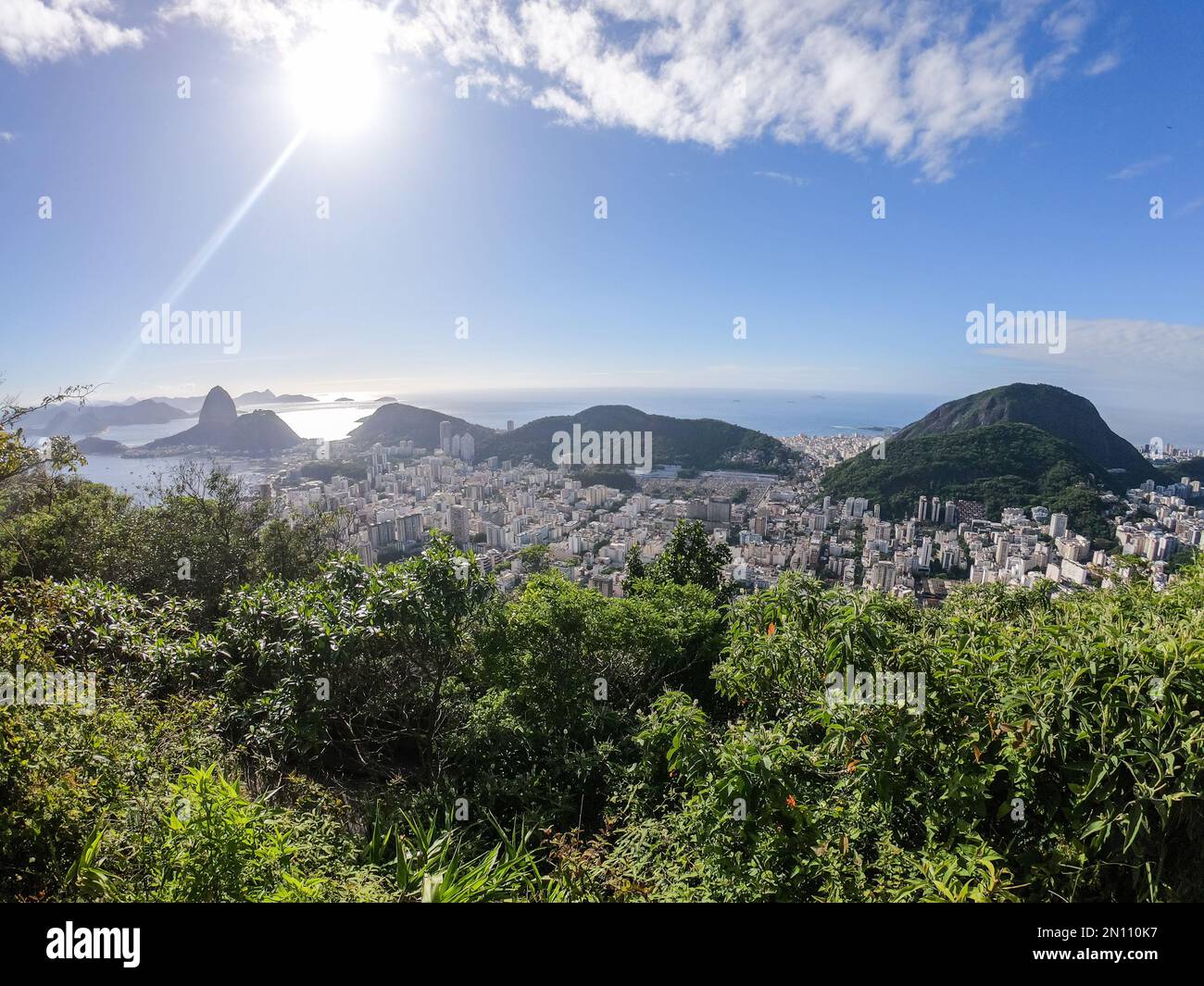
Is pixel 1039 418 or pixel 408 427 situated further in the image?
pixel 408 427

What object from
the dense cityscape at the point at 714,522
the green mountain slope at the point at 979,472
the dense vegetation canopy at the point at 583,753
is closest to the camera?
the dense vegetation canopy at the point at 583,753

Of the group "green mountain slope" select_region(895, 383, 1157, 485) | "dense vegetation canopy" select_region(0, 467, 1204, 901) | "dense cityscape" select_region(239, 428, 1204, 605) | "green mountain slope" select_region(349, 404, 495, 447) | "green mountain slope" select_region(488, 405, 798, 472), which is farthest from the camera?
"green mountain slope" select_region(488, 405, 798, 472)

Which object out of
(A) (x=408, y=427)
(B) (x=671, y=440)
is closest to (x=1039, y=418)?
(B) (x=671, y=440)

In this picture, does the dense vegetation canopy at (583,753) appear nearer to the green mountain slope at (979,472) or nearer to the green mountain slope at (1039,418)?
the green mountain slope at (979,472)

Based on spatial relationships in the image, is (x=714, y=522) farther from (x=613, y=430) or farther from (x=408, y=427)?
(x=408, y=427)

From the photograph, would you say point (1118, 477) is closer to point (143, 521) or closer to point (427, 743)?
point (427, 743)

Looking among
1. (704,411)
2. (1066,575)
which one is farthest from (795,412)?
(1066,575)

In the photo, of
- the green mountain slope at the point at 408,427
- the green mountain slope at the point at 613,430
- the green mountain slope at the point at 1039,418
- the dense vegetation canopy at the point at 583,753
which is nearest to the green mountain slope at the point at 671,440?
the green mountain slope at the point at 613,430

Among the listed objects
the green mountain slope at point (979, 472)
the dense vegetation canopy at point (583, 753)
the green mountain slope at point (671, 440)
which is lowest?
the dense vegetation canopy at point (583, 753)

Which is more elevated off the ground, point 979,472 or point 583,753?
point 979,472

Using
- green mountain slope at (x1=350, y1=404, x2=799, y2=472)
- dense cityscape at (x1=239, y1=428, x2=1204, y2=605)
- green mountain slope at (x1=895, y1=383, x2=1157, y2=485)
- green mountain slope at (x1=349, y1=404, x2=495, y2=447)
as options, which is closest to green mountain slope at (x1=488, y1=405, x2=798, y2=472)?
green mountain slope at (x1=350, y1=404, x2=799, y2=472)

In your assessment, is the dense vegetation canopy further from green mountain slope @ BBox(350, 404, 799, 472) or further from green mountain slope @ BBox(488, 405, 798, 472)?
green mountain slope @ BBox(488, 405, 798, 472)
